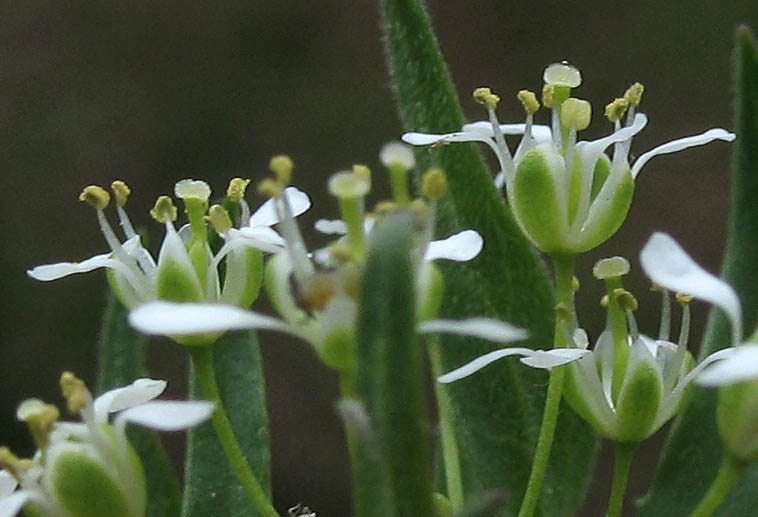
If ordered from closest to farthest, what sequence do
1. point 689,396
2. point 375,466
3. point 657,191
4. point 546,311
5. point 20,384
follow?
point 375,466
point 689,396
point 546,311
point 20,384
point 657,191

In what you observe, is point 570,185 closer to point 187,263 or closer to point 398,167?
point 398,167

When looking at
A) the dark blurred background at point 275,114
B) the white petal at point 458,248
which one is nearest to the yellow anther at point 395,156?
the white petal at point 458,248

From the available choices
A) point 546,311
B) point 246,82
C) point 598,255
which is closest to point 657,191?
point 598,255

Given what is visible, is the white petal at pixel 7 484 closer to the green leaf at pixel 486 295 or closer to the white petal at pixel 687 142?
the green leaf at pixel 486 295

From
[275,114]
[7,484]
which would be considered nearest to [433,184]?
[7,484]

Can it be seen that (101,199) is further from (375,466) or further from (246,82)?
(246,82)

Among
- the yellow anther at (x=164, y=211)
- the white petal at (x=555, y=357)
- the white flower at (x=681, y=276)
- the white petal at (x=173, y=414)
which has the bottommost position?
the white petal at (x=555, y=357)
